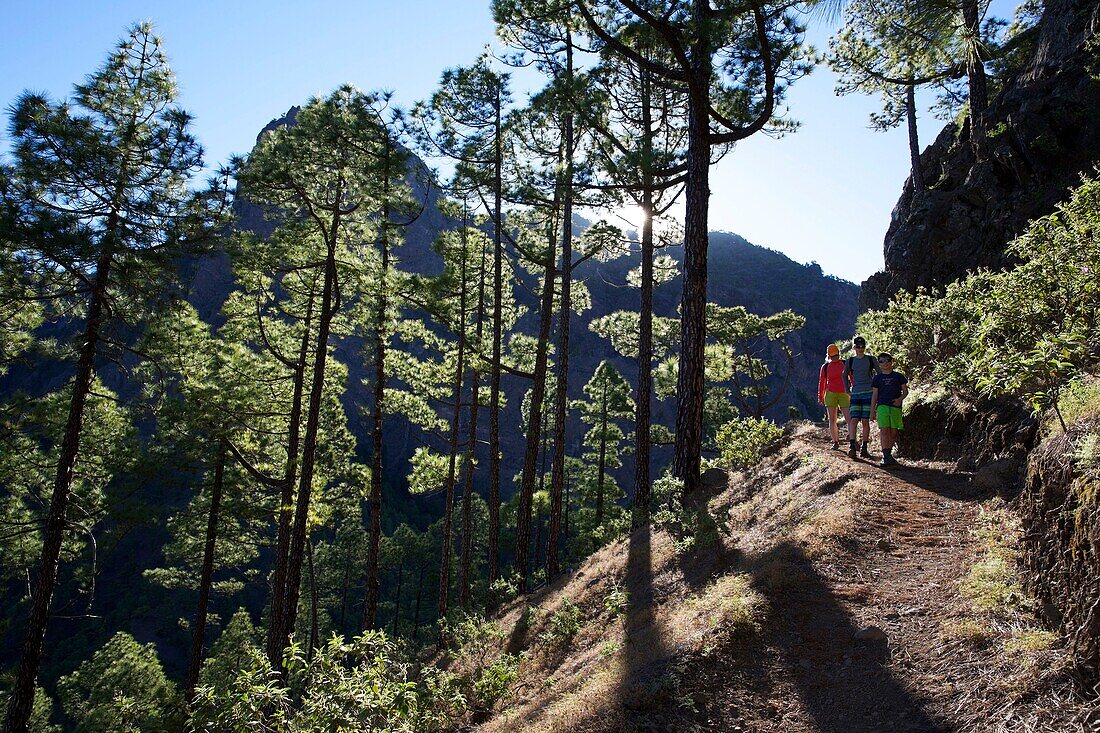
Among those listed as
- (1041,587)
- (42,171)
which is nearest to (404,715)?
(1041,587)

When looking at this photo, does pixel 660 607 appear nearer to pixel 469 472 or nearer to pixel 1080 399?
pixel 1080 399

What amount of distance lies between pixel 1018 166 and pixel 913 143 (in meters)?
8.68

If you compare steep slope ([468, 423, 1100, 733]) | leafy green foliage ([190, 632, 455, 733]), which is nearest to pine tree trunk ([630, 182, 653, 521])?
steep slope ([468, 423, 1100, 733])

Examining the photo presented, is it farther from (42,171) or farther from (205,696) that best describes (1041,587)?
(42,171)

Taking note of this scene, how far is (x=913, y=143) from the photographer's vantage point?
21.6 metres

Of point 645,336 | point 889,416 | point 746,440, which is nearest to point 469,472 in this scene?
point 645,336

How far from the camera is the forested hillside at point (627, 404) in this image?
3959 mm

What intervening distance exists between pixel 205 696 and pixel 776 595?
440cm

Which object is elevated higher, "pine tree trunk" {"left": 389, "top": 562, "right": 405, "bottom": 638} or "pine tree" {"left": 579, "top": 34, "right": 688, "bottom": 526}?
"pine tree" {"left": 579, "top": 34, "right": 688, "bottom": 526}

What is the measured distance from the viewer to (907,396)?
8.63 m

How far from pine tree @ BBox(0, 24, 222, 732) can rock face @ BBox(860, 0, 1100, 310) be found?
17.1 metres

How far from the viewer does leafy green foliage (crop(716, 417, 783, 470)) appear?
34.7ft

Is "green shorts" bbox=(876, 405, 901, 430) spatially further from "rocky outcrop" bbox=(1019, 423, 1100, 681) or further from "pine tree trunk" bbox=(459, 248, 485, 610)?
"pine tree trunk" bbox=(459, 248, 485, 610)

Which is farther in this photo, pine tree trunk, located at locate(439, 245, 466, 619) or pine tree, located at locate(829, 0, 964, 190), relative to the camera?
pine tree trunk, located at locate(439, 245, 466, 619)
